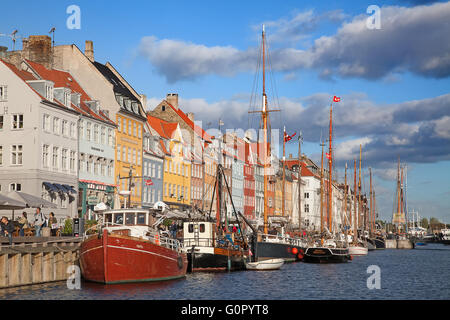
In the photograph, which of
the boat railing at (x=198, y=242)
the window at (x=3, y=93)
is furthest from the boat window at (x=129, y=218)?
the window at (x=3, y=93)

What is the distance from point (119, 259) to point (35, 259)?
4.64 metres

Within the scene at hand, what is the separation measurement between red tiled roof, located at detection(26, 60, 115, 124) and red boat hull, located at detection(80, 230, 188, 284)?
32.0 metres

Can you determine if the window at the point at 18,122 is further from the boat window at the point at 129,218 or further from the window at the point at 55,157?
the boat window at the point at 129,218

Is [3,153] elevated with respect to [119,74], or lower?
lower

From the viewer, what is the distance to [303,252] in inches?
2763

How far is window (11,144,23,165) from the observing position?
6097 cm

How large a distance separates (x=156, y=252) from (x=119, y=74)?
49.6m

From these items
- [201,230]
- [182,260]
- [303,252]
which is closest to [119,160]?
[303,252]

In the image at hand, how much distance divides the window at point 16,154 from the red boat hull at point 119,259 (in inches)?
1008

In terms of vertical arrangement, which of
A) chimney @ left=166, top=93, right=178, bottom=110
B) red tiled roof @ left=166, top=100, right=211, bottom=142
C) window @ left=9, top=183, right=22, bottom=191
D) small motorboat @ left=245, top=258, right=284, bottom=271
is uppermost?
chimney @ left=166, top=93, right=178, bottom=110

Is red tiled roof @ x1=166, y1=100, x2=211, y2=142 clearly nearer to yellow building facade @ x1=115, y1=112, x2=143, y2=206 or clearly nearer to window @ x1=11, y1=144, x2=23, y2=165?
yellow building facade @ x1=115, y1=112, x2=143, y2=206

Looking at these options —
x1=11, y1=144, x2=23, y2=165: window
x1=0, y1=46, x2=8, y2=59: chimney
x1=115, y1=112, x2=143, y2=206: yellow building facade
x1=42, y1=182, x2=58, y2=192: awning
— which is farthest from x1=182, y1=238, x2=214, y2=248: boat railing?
x1=0, y1=46, x2=8, y2=59: chimney

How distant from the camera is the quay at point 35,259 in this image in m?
34.3
